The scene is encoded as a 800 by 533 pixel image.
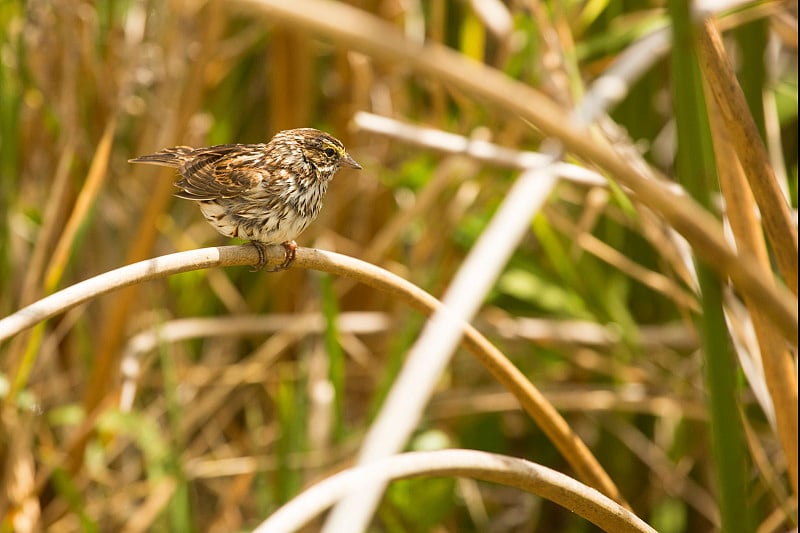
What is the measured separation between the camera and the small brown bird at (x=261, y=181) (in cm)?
234

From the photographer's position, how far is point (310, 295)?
391 cm

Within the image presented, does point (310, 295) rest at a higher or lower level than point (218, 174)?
higher

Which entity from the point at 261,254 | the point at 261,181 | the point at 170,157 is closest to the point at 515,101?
the point at 261,254

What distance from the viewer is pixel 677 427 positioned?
137 inches

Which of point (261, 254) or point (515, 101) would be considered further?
point (261, 254)

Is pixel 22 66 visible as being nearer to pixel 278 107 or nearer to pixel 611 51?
pixel 278 107

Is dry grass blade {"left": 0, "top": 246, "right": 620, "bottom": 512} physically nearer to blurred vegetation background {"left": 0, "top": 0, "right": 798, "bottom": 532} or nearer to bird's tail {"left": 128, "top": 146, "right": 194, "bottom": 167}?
bird's tail {"left": 128, "top": 146, "right": 194, "bottom": 167}

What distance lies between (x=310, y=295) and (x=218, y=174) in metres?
1.50

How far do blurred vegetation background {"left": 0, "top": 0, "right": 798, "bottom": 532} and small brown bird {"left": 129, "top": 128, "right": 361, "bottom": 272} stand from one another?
1.46 ft

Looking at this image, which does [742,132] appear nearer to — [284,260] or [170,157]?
[284,260]

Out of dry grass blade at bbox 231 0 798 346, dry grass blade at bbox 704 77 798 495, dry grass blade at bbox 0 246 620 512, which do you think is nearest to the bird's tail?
dry grass blade at bbox 0 246 620 512

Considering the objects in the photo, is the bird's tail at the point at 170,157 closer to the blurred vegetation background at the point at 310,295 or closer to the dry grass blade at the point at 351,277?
Answer: the blurred vegetation background at the point at 310,295

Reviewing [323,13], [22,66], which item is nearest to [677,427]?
[22,66]

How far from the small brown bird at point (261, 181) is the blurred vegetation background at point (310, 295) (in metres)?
0.45
